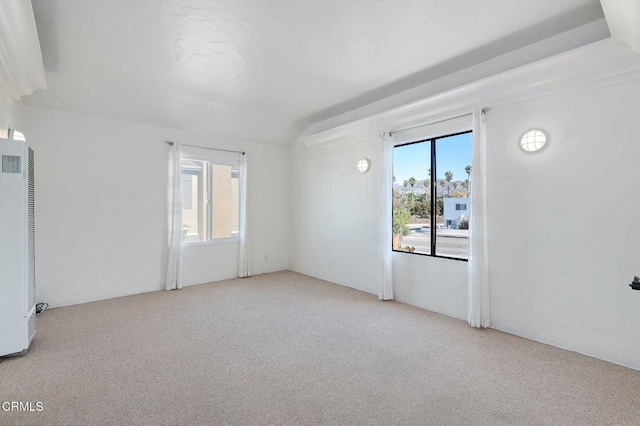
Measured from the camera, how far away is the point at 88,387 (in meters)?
2.21

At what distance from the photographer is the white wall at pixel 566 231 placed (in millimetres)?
2539

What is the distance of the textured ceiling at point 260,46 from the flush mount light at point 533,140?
34.9 inches

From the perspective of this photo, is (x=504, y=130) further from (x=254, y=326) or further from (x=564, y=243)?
(x=254, y=326)

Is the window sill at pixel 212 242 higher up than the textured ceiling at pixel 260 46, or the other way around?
the textured ceiling at pixel 260 46

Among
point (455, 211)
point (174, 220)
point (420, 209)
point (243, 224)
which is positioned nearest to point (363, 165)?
point (420, 209)

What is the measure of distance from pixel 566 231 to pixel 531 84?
1.44 meters

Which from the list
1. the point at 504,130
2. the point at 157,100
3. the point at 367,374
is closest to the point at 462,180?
the point at 504,130

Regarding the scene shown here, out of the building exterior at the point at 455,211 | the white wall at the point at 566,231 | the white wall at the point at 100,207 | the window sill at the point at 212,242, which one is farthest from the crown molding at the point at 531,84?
the white wall at the point at 100,207

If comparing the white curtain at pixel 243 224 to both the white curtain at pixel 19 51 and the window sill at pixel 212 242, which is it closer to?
the window sill at pixel 212 242

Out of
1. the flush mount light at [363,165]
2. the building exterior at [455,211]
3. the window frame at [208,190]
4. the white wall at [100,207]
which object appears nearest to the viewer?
the building exterior at [455,211]

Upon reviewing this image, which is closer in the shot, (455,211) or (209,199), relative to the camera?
(455,211)

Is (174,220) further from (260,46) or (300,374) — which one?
(300,374)

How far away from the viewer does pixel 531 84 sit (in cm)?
292

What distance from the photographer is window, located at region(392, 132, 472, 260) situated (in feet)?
12.4
